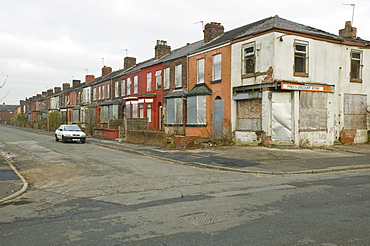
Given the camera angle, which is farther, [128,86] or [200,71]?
[128,86]

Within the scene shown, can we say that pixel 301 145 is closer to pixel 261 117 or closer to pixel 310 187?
pixel 261 117

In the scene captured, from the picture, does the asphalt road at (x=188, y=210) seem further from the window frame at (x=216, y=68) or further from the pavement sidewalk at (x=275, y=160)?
the window frame at (x=216, y=68)

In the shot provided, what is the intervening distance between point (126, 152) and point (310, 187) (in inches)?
508

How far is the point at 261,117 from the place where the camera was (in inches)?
742

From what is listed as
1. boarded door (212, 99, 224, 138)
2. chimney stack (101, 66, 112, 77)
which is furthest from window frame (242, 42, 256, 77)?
chimney stack (101, 66, 112, 77)

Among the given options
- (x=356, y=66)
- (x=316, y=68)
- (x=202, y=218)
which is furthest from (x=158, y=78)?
(x=202, y=218)

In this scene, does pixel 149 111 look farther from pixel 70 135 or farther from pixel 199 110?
pixel 199 110

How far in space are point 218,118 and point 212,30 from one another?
8468 millimetres

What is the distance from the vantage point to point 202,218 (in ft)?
19.2

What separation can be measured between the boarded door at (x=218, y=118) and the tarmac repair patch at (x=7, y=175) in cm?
1381

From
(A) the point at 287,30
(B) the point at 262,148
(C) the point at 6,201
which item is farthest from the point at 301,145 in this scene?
(C) the point at 6,201

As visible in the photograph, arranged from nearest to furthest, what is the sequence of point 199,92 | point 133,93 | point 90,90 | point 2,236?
1. point 2,236
2. point 199,92
3. point 133,93
4. point 90,90

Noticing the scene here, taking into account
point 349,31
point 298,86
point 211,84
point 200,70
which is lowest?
point 298,86

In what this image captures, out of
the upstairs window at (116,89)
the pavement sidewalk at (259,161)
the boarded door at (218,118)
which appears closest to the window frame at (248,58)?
the boarded door at (218,118)
